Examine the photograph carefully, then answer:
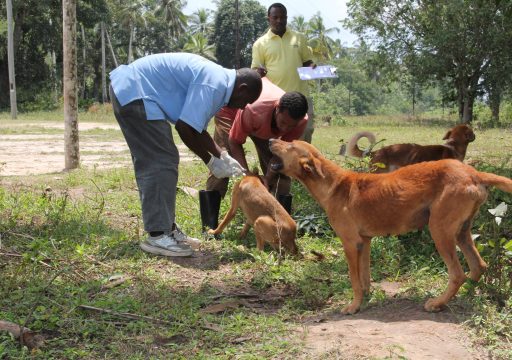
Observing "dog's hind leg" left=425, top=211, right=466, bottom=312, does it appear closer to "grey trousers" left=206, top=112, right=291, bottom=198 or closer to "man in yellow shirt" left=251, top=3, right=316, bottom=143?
"grey trousers" left=206, top=112, right=291, bottom=198

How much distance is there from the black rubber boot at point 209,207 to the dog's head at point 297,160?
5.90 feet

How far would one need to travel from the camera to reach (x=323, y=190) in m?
4.87

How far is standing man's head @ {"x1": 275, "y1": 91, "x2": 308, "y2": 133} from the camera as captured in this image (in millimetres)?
5895

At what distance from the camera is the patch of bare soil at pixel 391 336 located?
11.6 feet

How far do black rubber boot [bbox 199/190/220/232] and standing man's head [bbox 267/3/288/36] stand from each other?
285cm

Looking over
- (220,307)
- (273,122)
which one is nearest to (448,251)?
(220,307)

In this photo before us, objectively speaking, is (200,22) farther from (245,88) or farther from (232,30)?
(245,88)

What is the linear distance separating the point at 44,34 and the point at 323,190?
4091 centimetres

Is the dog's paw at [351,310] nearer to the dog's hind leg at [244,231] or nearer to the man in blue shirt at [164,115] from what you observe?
the man in blue shirt at [164,115]

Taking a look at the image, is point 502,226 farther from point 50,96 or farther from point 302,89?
point 50,96

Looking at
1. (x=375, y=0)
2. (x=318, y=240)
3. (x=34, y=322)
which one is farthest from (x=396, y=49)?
(x=34, y=322)

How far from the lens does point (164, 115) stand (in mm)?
5707

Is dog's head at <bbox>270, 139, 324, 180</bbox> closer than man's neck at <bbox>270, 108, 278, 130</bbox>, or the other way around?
dog's head at <bbox>270, 139, 324, 180</bbox>

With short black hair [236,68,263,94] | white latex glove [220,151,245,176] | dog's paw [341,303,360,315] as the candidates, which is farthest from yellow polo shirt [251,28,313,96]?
dog's paw [341,303,360,315]
